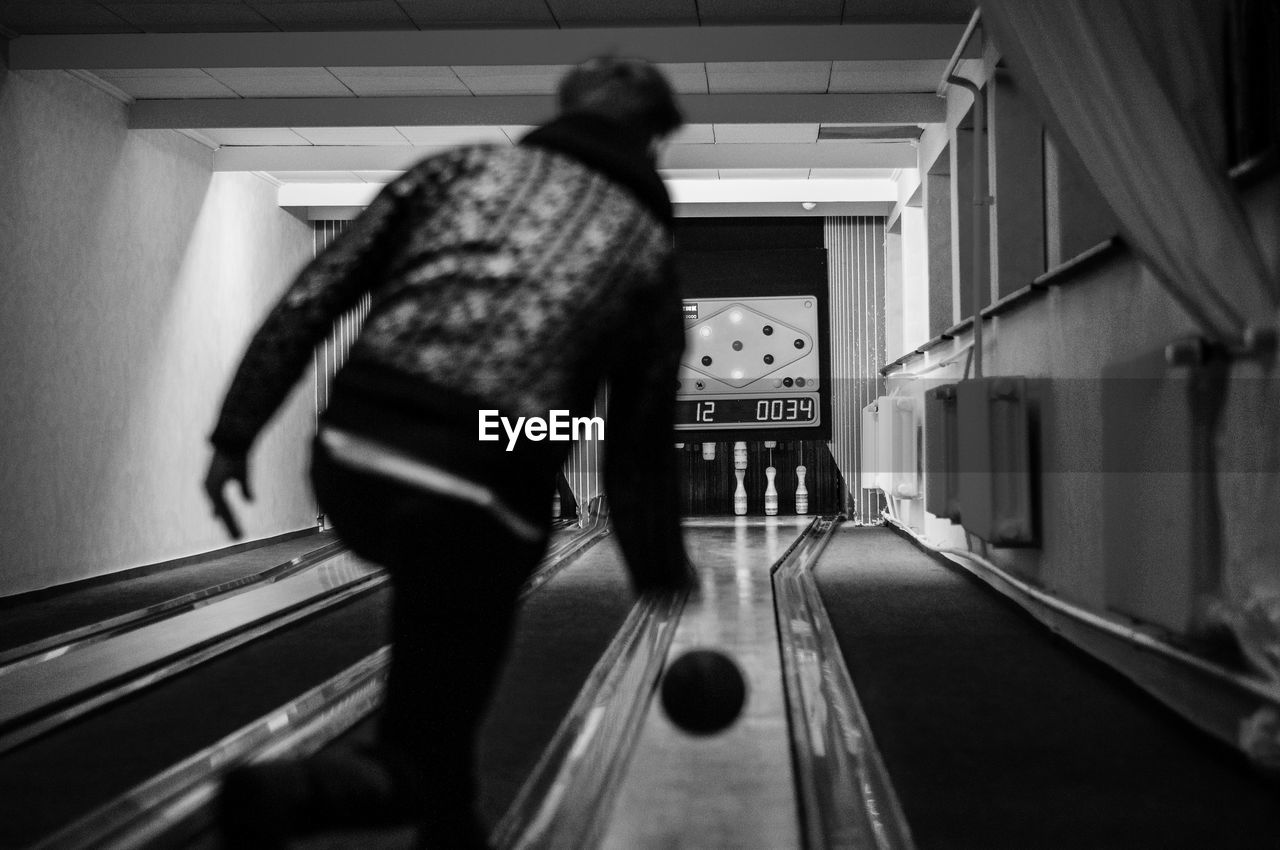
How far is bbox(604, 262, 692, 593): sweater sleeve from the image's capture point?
1023mm

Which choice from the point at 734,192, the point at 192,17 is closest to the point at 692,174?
the point at 734,192

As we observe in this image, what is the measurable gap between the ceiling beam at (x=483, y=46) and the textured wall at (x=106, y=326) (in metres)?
0.43

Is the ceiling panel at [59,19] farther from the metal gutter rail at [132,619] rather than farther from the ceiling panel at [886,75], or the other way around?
the ceiling panel at [886,75]

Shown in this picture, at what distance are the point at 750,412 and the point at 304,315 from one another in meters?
8.23

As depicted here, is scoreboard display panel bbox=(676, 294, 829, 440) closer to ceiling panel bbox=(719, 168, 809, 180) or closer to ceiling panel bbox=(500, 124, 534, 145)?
ceiling panel bbox=(719, 168, 809, 180)

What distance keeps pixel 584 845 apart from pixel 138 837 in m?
0.77

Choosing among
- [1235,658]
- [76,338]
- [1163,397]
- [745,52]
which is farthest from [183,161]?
[1235,658]

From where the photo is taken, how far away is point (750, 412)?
29.8 feet

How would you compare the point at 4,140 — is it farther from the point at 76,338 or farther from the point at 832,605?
the point at 832,605

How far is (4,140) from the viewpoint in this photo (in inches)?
187

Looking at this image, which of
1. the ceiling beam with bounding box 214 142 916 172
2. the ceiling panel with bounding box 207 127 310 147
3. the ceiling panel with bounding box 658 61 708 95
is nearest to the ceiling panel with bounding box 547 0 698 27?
the ceiling panel with bounding box 658 61 708 95

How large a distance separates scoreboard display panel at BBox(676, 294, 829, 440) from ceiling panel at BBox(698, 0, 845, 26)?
4.28m

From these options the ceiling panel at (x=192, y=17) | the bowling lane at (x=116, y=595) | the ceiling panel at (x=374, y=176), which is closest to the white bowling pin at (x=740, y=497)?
the bowling lane at (x=116, y=595)

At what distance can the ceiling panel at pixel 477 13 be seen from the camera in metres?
4.59
